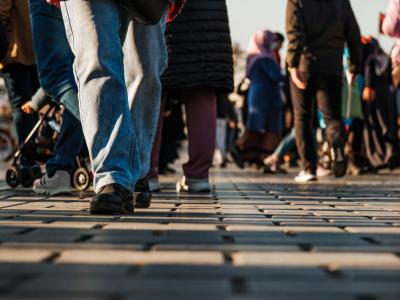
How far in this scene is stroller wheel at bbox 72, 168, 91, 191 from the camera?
631cm

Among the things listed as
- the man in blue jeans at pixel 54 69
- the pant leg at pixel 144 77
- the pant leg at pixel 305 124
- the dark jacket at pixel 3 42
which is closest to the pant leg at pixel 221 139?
the pant leg at pixel 305 124

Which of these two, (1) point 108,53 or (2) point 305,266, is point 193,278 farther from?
(1) point 108,53

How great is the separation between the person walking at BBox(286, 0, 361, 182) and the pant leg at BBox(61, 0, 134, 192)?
459 cm

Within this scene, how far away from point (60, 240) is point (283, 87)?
1194 cm

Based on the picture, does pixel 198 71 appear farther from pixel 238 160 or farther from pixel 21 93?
pixel 238 160

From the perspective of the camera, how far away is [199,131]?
248 inches

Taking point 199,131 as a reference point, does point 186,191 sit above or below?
below

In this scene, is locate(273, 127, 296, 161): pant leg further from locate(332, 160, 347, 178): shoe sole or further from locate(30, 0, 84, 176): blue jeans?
locate(30, 0, 84, 176): blue jeans

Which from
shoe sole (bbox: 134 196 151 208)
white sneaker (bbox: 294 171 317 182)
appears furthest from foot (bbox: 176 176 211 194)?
white sneaker (bbox: 294 171 317 182)

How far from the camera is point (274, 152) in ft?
40.1

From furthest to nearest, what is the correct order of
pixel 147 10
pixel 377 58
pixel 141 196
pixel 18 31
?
pixel 377 58 < pixel 18 31 < pixel 141 196 < pixel 147 10

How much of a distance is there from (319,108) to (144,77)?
4535mm

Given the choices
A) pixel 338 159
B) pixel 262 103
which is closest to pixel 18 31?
pixel 338 159

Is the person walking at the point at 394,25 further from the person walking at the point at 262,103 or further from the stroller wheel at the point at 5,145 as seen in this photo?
the stroller wheel at the point at 5,145
